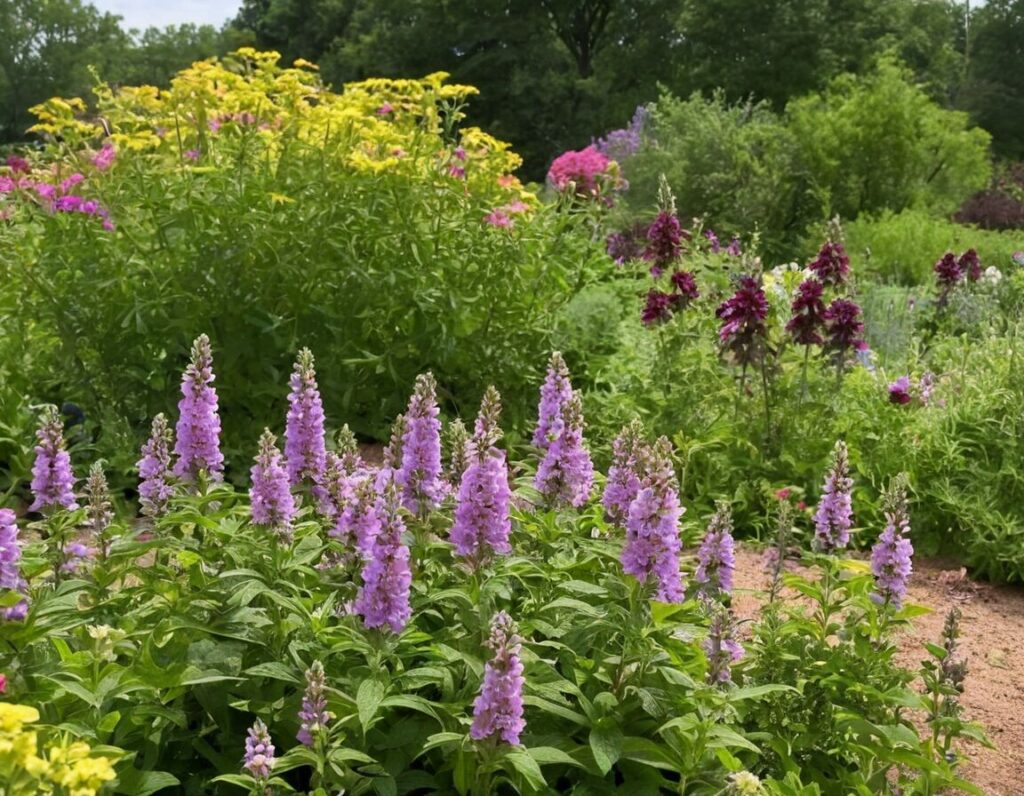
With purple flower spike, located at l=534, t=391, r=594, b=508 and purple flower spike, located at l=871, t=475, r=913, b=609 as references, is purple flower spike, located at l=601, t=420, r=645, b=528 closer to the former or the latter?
purple flower spike, located at l=534, t=391, r=594, b=508

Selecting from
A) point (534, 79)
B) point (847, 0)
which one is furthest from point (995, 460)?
point (534, 79)

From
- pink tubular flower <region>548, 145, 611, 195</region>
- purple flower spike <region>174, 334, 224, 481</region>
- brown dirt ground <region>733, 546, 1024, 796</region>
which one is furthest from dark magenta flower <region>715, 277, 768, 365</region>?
pink tubular flower <region>548, 145, 611, 195</region>

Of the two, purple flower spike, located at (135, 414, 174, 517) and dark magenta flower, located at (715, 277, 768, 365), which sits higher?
dark magenta flower, located at (715, 277, 768, 365)

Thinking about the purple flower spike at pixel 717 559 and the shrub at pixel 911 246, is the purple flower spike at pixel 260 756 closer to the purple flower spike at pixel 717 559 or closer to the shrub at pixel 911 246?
the purple flower spike at pixel 717 559

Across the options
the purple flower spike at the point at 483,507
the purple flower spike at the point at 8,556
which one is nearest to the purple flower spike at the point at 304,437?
the purple flower spike at the point at 483,507

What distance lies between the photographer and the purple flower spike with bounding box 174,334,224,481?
249 cm

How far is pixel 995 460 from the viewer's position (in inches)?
194

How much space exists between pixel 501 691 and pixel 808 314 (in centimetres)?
363

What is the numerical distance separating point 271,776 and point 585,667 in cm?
70

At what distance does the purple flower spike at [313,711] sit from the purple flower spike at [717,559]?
1167 millimetres

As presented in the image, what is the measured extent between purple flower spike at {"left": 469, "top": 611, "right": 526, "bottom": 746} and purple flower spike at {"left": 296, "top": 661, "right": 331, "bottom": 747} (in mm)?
258

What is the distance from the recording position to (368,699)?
1.92 m

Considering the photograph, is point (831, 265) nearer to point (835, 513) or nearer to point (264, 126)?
point (835, 513)

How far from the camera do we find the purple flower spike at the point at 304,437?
8.24 ft
